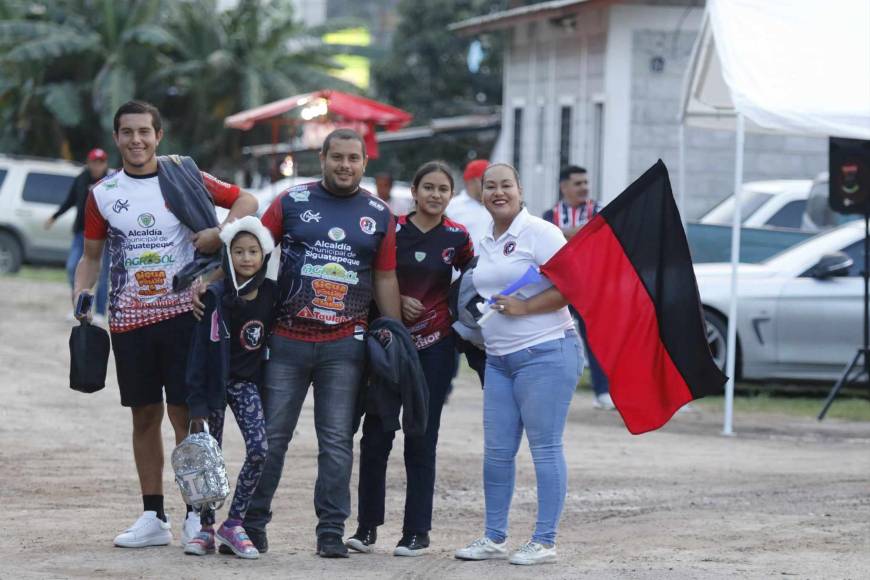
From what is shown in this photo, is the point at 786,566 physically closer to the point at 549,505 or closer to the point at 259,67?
the point at 549,505

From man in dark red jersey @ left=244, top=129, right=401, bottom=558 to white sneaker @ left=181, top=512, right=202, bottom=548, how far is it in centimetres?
25

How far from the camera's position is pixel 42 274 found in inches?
1104

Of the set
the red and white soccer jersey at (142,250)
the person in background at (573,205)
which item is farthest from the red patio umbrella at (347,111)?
the red and white soccer jersey at (142,250)

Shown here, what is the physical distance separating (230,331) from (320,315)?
41 cm

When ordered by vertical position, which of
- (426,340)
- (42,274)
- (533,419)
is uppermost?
(426,340)

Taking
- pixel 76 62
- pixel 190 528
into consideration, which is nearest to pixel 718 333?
pixel 190 528

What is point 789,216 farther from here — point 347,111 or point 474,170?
point 347,111

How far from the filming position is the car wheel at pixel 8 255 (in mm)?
27922

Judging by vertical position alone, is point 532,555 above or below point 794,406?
above

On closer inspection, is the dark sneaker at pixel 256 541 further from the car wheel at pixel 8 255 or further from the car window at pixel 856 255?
the car wheel at pixel 8 255

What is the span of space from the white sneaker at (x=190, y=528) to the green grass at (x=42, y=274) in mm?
19496

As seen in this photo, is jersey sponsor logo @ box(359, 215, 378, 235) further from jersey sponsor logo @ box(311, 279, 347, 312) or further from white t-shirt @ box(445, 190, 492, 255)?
white t-shirt @ box(445, 190, 492, 255)

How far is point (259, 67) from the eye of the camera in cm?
3706

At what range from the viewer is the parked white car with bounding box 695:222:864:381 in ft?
49.3
